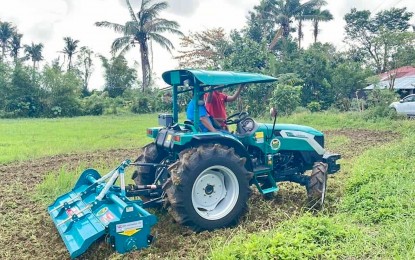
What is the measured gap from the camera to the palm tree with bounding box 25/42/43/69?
51.6m

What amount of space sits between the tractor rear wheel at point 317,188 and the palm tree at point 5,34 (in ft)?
163

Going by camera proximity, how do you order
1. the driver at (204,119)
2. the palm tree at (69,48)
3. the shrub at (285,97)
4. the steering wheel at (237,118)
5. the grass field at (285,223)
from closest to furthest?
the grass field at (285,223)
the driver at (204,119)
the steering wheel at (237,118)
the shrub at (285,97)
the palm tree at (69,48)

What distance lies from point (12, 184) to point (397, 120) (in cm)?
1578

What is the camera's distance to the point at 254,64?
73.7 feet

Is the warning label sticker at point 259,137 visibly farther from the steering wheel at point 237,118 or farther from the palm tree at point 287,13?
the palm tree at point 287,13

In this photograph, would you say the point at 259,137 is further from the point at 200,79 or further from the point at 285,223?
the point at 285,223

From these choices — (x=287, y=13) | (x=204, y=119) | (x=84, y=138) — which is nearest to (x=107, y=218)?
(x=204, y=119)

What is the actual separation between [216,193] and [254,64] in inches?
705

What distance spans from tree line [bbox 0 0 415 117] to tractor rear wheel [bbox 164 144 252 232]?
1300 centimetres

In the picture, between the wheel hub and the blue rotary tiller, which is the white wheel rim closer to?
the wheel hub

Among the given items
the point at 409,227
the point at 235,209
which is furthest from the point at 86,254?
the point at 409,227

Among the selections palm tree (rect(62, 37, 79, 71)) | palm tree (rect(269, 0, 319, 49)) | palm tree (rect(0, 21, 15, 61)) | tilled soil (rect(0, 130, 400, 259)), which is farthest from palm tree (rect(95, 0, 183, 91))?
tilled soil (rect(0, 130, 400, 259))

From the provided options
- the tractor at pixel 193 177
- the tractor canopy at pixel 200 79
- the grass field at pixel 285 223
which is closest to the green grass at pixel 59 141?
the grass field at pixel 285 223

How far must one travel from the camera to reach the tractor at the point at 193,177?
438 centimetres
